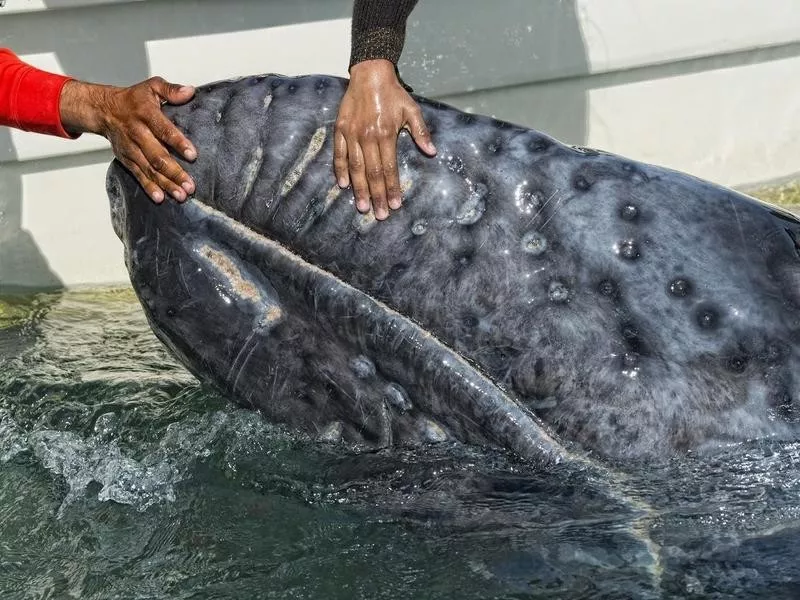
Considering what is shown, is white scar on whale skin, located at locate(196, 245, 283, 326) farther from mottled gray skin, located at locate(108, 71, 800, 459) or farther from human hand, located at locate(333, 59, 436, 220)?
human hand, located at locate(333, 59, 436, 220)

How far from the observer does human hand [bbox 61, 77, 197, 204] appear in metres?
3.84

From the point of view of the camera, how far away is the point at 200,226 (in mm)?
3834

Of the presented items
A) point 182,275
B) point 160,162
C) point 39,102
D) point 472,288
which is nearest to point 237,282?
point 182,275

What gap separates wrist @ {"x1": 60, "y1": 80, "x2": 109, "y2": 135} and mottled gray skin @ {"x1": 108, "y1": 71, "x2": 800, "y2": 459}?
0.84 metres

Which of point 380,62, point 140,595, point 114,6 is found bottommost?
point 140,595

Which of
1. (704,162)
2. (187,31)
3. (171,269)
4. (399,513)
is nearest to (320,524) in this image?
(399,513)

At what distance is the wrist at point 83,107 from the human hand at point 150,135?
0.24 ft

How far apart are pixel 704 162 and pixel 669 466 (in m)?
5.85

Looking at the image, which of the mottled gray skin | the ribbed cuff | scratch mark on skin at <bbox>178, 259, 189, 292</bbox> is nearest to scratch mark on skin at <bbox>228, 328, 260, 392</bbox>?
the mottled gray skin

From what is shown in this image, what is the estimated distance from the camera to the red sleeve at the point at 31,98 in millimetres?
5062

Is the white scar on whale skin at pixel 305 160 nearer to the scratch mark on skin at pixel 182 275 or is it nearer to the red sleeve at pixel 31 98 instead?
the scratch mark on skin at pixel 182 275

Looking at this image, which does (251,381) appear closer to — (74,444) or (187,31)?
(74,444)

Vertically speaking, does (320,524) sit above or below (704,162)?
below

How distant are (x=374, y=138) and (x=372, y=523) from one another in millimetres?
1268
